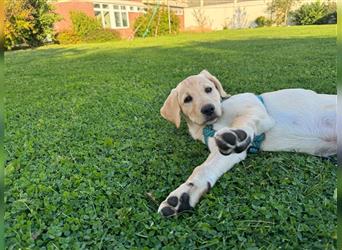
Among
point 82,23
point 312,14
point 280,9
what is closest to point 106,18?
point 82,23

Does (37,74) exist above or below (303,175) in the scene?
below

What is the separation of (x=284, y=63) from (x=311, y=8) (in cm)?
2183

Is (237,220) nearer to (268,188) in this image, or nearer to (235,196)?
(235,196)

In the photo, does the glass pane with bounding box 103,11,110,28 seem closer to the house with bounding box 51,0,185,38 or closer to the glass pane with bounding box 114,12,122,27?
the house with bounding box 51,0,185,38

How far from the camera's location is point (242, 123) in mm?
2121

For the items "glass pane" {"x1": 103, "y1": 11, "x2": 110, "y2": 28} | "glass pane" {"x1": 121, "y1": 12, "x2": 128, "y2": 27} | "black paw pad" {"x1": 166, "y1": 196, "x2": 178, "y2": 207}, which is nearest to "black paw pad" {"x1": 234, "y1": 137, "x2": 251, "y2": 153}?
"black paw pad" {"x1": 166, "y1": 196, "x2": 178, "y2": 207}

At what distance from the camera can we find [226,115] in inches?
101

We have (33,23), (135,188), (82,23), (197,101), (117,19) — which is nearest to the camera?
(135,188)

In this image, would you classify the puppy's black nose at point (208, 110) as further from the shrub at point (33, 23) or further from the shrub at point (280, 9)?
the shrub at point (280, 9)

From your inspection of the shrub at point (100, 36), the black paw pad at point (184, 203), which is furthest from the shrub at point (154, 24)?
the black paw pad at point (184, 203)

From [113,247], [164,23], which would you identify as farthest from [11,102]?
[164,23]

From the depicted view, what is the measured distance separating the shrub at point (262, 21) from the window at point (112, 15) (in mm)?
11137

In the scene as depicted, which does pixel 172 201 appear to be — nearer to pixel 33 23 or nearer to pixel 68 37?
pixel 33 23

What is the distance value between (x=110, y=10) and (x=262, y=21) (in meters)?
12.6
